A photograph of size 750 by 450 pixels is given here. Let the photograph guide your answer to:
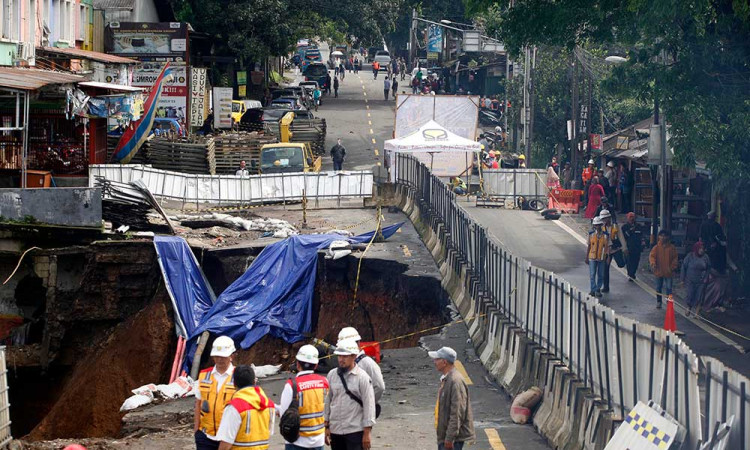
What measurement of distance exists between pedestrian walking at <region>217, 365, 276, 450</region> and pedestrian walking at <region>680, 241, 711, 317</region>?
1370cm

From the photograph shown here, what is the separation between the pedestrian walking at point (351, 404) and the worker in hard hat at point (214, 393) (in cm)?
93

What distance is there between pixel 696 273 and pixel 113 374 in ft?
40.7

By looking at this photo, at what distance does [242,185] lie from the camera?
35125 millimetres

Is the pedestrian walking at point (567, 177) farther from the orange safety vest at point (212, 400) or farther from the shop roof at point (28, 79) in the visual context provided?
the orange safety vest at point (212, 400)

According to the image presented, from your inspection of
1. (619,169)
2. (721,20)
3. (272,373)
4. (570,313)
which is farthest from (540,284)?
(619,169)

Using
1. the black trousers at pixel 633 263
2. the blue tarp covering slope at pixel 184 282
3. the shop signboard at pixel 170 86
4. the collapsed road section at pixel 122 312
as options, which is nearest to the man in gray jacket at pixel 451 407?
the collapsed road section at pixel 122 312

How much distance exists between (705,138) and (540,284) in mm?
7696

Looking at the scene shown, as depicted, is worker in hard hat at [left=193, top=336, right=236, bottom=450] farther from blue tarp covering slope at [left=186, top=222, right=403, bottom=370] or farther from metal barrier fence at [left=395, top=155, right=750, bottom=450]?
blue tarp covering slope at [left=186, top=222, right=403, bottom=370]

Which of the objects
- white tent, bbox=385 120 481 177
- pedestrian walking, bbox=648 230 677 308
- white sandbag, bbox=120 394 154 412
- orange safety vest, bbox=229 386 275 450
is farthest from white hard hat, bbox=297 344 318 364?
white tent, bbox=385 120 481 177

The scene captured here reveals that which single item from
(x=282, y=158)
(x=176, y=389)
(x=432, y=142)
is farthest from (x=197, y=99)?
(x=176, y=389)

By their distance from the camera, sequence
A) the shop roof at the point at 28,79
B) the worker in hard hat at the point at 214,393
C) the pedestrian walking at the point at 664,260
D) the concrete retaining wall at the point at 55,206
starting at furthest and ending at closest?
the concrete retaining wall at the point at 55,206
the shop roof at the point at 28,79
the pedestrian walking at the point at 664,260
the worker in hard hat at the point at 214,393

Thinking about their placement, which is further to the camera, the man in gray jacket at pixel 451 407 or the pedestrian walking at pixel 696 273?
the pedestrian walking at pixel 696 273

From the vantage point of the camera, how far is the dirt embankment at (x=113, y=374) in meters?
22.7

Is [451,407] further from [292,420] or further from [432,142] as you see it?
[432,142]
